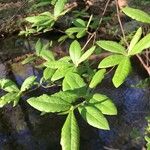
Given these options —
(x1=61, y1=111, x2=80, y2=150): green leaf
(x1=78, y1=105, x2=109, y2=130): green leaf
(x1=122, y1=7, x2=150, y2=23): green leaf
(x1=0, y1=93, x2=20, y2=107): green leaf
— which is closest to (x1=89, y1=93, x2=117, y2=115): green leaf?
(x1=78, y1=105, x2=109, y2=130): green leaf

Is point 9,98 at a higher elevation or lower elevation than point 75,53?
lower

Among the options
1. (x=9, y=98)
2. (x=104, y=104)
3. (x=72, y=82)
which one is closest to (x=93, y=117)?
(x=104, y=104)

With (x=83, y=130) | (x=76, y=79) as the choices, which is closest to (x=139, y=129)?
(x=83, y=130)

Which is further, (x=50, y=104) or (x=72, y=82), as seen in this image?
(x=72, y=82)

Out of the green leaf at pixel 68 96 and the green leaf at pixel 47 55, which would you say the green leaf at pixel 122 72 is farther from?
the green leaf at pixel 47 55

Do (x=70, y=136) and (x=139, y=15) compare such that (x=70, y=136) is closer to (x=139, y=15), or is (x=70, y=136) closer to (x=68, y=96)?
(x=68, y=96)

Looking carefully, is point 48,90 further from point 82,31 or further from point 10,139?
point 82,31
